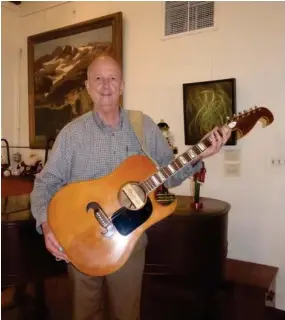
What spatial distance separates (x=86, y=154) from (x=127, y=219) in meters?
0.34

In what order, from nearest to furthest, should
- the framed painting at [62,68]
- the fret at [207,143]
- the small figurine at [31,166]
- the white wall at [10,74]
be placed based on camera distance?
the fret at [207,143]
the framed painting at [62,68]
the small figurine at [31,166]
the white wall at [10,74]

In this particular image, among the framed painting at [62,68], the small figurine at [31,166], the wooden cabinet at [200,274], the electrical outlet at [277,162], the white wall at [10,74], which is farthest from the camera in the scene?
the white wall at [10,74]

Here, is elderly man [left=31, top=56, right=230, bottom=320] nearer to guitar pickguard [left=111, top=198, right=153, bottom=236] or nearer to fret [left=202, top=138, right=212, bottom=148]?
fret [left=202, top=138, right=212, bottom=148]

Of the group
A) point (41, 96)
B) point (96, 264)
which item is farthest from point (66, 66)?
point (96, 264)

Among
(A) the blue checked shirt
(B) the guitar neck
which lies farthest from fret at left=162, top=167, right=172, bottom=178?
(A) the blue checked shirt

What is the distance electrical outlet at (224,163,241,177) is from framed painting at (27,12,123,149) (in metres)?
1.40

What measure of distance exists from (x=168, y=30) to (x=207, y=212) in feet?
5.67

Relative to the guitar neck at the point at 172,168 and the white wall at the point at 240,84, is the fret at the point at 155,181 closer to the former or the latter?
the guitar neck at the point at 172,168

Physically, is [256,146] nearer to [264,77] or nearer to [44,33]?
[264,77]

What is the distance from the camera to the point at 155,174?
130 centimetres

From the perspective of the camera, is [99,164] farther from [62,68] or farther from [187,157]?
[62,68]

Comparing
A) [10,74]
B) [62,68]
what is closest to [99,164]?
[62,68]

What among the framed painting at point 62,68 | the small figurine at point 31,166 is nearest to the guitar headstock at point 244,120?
the framed painting at point 62,68

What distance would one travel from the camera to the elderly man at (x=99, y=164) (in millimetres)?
1396
